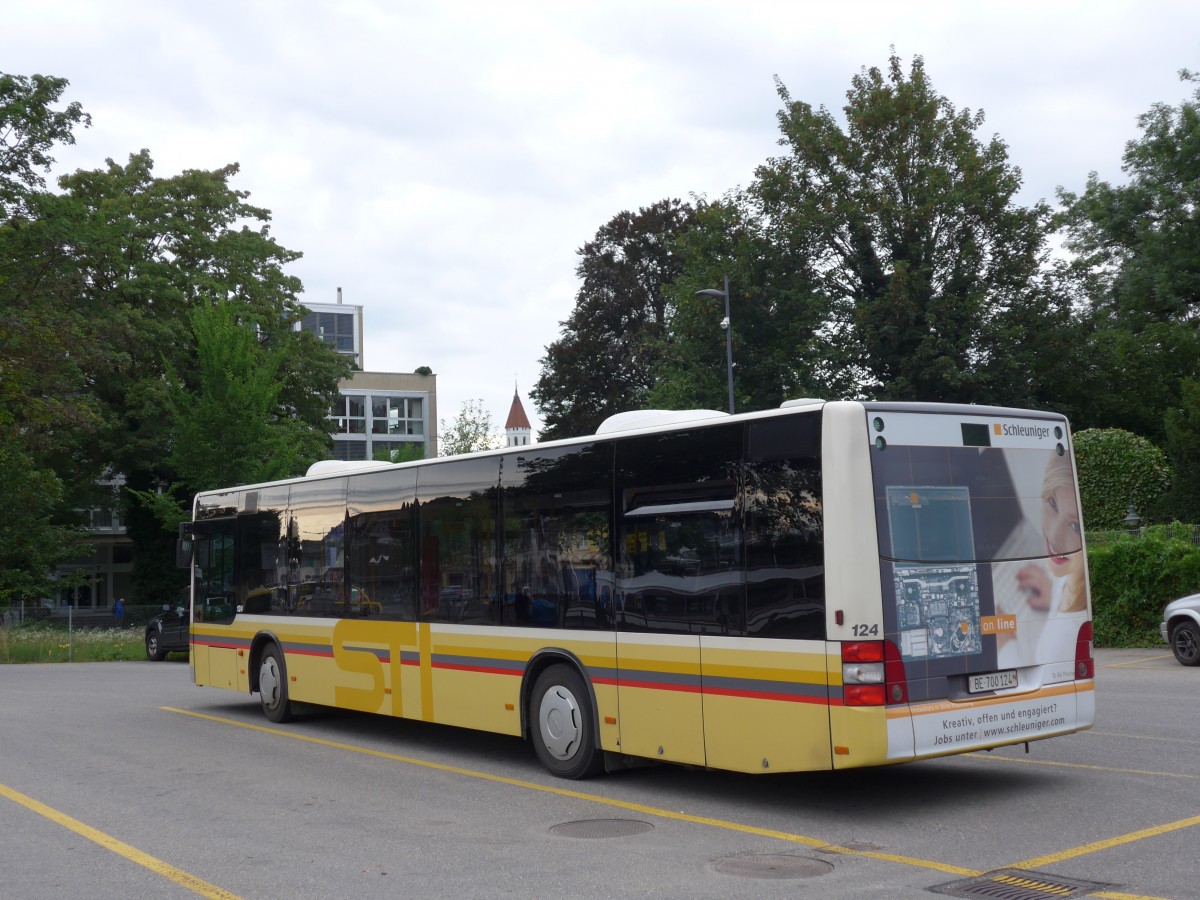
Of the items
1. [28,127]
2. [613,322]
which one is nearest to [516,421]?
[613,322]

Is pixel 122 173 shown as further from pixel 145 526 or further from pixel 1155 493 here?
pixel 1155 493

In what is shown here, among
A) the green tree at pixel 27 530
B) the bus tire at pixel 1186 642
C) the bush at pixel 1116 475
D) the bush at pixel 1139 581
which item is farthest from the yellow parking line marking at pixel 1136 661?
the green tree at pixel 27 530

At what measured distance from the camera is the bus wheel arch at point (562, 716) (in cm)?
992

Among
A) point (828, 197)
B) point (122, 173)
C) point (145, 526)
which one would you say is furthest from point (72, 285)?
point (828, 197)

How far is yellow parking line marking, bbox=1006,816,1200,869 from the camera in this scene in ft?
22.1

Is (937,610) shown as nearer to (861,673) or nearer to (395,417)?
(861,673)

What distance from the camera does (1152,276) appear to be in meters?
41.7

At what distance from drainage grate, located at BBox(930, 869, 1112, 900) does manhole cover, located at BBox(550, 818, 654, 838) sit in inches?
89.4

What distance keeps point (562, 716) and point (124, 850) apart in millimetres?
3572

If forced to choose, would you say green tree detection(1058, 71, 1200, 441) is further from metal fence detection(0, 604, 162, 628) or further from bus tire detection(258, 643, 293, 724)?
bus tire detection(258, 643, 293, 724)

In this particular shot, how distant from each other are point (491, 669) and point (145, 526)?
136ft

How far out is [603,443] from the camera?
395 inches

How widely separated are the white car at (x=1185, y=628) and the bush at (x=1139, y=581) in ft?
10.0

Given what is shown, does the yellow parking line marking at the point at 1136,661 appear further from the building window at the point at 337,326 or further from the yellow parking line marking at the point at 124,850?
the building window at the point at 337,326
